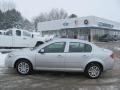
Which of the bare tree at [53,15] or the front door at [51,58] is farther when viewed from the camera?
the bare tree at [53,15]

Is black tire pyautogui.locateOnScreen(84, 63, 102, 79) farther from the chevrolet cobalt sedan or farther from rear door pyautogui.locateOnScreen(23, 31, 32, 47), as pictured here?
rear door pyautogui.locateOnScreen(23, 31, 32, 47)

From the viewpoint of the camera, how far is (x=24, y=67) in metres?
9.41

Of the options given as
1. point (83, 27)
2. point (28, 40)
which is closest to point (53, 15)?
point (83, 27)

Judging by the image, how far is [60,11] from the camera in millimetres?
119812

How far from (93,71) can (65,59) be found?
1245mm

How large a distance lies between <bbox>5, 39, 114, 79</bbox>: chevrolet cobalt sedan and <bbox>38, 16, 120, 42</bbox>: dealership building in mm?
38088

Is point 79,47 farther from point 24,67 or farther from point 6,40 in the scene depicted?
point 6,40

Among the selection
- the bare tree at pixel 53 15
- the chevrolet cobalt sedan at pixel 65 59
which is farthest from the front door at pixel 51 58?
the bare tree at pixel 53 15

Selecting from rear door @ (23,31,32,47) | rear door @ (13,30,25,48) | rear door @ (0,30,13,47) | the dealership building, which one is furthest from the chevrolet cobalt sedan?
the dealership building

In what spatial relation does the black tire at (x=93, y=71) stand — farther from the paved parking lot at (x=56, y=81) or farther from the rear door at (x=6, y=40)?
the rear door at (x=6, y=40)

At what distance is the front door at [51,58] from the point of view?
363 inches

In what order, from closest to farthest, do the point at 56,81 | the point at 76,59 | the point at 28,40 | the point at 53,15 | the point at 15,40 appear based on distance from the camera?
the point at 56,81 → the point at 76,59 → the point at 15,40 → the point at 28,40 → the point at 53,15

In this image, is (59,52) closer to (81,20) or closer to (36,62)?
→ (36,62)

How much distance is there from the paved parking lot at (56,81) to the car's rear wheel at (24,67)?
23cm
